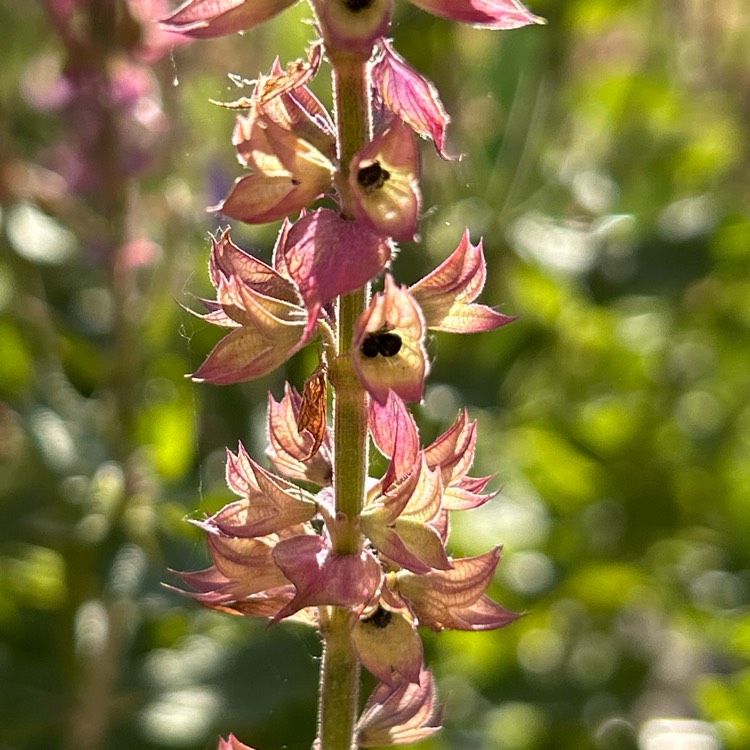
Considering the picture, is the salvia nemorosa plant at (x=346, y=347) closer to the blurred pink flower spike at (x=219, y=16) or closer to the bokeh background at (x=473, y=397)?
the blurred pink flower spike at (x=219, y=16)

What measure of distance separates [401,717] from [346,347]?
0.79ft

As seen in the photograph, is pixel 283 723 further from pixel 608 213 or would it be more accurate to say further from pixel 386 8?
pixel 386 8

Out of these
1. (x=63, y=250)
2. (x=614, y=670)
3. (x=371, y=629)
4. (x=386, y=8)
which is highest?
(x=63, y=250)

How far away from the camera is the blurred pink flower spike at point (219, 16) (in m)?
0.55

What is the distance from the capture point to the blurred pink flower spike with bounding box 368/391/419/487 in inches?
23.4

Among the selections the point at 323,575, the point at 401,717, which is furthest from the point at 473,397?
the point at 323,575

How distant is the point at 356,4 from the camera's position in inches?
20.9

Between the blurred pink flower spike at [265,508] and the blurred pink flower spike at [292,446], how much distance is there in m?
0.03

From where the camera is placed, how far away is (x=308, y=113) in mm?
598

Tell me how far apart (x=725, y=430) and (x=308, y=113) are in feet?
6.03

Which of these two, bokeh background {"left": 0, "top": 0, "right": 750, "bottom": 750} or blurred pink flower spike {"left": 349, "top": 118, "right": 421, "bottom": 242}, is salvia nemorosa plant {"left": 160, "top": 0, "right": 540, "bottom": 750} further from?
bokeh background {"left": 0, "top": 0, "right": 750, "bottom": 750}

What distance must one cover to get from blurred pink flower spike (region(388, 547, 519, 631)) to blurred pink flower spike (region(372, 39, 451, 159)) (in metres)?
0.21

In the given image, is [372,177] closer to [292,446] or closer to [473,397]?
[292,446]

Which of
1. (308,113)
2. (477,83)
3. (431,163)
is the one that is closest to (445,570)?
(308,113)
